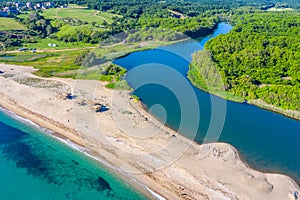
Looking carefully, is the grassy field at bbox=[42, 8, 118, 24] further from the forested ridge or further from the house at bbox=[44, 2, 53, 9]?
the forested ridge

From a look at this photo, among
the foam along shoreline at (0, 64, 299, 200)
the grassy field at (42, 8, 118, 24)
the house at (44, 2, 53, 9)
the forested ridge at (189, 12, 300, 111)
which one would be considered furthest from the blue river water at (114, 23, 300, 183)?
the house at (44, 2, 53, 9)

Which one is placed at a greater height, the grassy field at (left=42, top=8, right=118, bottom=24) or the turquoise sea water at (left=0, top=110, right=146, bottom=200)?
the turquoise sea water at (left=0, top=110, right=146, bottom=200)

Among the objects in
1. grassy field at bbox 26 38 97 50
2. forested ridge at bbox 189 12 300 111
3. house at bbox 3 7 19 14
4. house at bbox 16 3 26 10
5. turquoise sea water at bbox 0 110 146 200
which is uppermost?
forested ridge at bbox 189 12 300 111

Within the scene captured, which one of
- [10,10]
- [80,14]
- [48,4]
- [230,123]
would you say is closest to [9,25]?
[10,10]

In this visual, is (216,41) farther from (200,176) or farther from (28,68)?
(200,176)

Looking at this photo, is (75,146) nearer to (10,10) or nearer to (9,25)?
(9,25)

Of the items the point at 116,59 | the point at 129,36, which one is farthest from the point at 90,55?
the point at 129,36

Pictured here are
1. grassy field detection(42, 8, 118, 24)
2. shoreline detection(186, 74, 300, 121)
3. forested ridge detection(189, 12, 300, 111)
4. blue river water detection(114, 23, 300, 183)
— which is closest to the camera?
blue river water detection(114, 23, 300, 183)
